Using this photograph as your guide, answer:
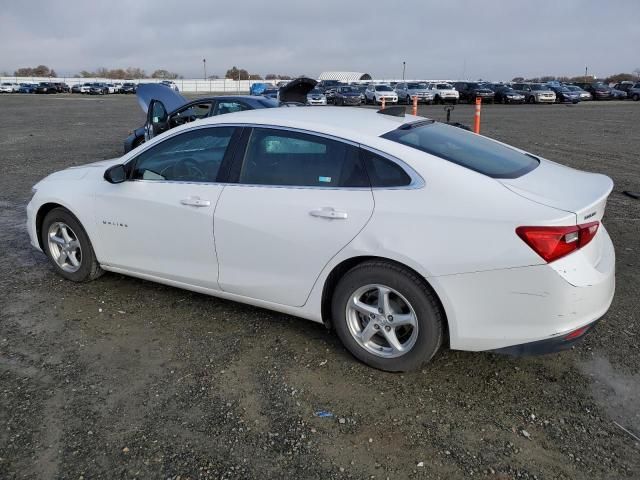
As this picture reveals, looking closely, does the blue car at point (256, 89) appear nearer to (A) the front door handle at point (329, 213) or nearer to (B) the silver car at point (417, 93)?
(B) the silver car at point (417, 93)

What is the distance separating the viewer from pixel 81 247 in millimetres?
4703

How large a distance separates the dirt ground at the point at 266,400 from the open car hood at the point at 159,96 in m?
6.37

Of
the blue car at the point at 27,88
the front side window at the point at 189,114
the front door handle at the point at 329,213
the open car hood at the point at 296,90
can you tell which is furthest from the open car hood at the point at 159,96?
the blue car at the point at 27,88

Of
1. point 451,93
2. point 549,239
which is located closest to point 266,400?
point 549,239

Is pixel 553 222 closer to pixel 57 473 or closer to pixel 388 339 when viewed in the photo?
pixel 388 339

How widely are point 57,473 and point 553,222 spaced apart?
2769 mm

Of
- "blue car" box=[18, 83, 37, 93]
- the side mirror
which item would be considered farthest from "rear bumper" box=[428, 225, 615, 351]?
"blue car" box=[18, 83, 37, 93]

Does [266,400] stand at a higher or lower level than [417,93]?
lower

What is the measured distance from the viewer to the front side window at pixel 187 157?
13.0ft

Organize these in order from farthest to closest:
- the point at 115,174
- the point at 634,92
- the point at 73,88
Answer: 1. the point at 73,88
2. the point at 634,92
3. the point at 115,174

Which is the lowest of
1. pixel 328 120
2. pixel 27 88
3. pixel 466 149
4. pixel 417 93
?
pixel 466 149

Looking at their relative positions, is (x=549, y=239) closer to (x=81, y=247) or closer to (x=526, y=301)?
(x=526, y=301)

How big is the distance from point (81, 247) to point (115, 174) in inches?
34.0

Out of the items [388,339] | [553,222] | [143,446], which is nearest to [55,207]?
[143,446]
